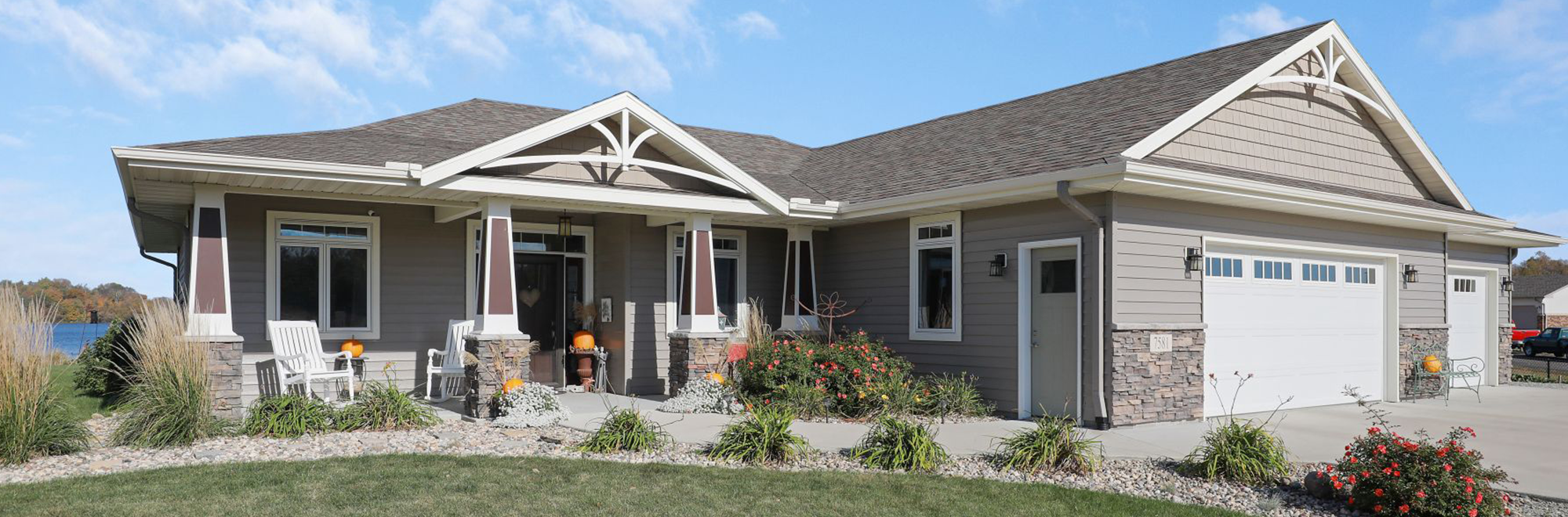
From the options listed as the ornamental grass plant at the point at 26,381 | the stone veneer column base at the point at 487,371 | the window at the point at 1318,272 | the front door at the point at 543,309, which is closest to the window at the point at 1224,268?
the window at the point at 1318,272

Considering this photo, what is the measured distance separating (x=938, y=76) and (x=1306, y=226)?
5.07 m

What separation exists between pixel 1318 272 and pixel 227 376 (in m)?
11.2

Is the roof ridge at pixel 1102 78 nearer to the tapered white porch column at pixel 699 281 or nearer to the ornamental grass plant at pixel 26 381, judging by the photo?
the tapered white porch column at pixel 699 281

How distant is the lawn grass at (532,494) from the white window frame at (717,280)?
16.7 feet

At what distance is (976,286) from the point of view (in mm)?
10578

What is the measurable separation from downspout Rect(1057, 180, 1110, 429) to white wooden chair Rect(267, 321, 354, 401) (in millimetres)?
6879

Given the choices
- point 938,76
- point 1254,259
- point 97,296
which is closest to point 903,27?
point 938,76

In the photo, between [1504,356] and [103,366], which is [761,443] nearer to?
[103,366]

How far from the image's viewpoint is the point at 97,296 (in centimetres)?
1114

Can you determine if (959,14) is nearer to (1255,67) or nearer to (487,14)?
(1255,67)

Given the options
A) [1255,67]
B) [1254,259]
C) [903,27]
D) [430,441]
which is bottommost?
[430,441]

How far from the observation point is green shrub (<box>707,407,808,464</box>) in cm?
717

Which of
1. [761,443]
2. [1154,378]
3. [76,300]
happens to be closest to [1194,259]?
[1154,378]

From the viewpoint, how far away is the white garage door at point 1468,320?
14461 mm
